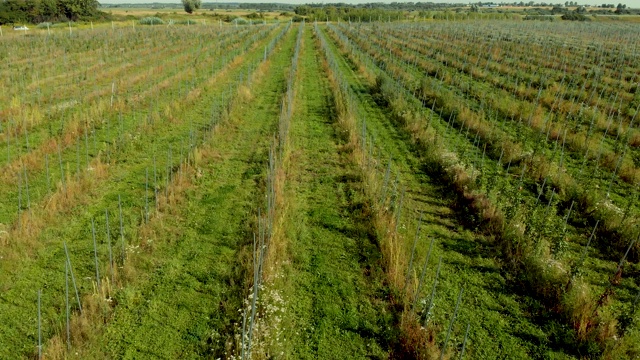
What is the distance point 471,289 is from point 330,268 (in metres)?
1.94

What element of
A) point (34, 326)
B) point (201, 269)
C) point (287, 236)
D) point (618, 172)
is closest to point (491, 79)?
point (618, 172)

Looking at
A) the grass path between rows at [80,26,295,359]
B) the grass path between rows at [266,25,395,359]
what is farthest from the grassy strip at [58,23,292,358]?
the grass path between rows at [266,25,395,359]

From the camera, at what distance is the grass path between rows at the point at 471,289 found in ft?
16.0

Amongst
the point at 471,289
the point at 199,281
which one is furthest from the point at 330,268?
the point at 471,289

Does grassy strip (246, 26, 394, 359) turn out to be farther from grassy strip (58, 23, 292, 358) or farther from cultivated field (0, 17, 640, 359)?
grassy strip (58, 23, 292, 358)

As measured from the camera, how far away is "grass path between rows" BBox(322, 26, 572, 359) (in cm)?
489

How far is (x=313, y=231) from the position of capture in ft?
23.5

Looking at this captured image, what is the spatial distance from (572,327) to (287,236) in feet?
13.3

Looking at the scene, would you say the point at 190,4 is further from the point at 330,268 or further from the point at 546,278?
the point at 546,278

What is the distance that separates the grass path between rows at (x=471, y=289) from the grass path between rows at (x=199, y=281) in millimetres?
2514

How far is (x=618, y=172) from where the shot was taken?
30.7ft

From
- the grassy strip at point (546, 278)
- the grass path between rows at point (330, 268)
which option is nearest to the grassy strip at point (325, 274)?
the grass path between rows at point (330, 268)

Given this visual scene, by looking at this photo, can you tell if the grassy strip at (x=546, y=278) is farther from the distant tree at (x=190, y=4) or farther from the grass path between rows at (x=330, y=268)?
the distant tree at (x=190, y=4)

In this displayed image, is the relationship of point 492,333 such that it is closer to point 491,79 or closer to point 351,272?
point 351,272
